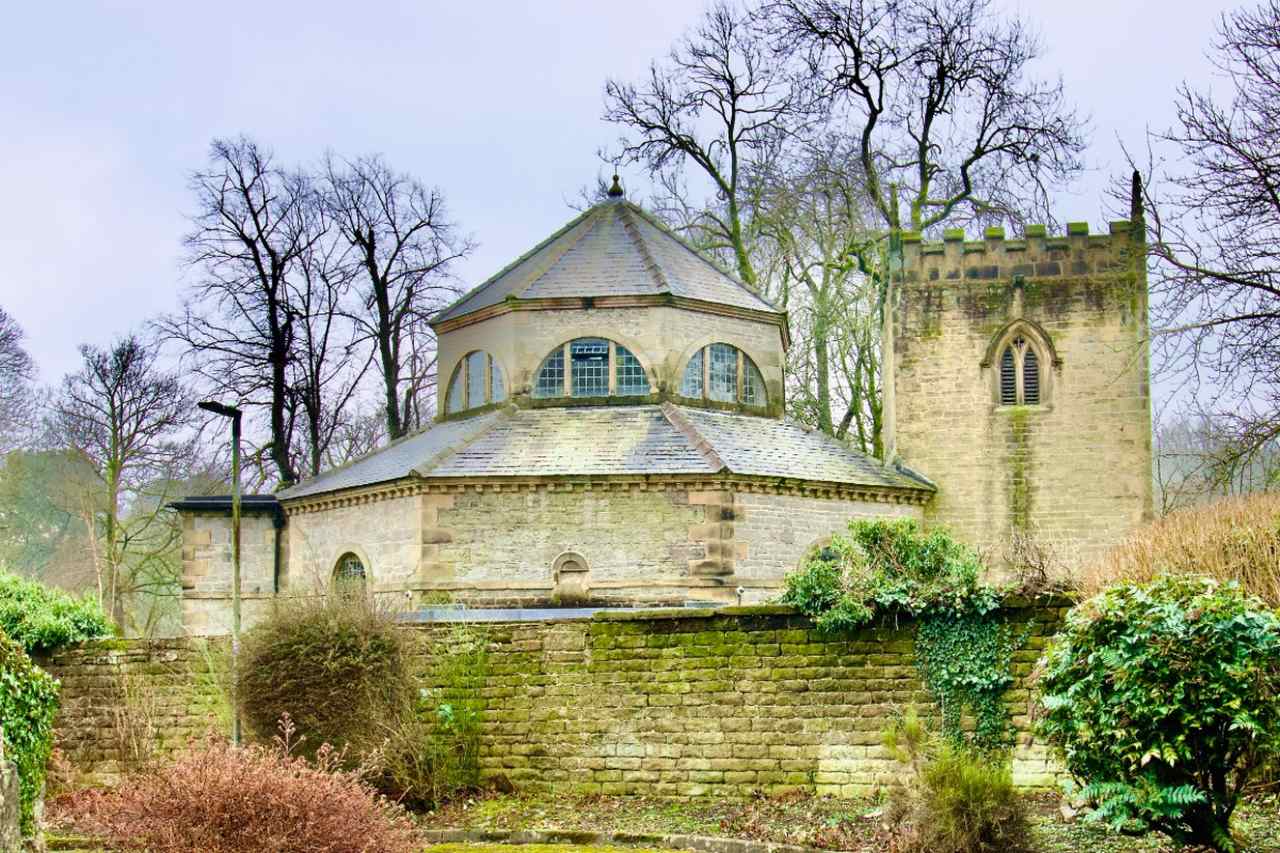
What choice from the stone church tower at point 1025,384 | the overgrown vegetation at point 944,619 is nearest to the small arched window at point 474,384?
the stone church tower at point 1025,384

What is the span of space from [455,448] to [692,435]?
4.02 metres

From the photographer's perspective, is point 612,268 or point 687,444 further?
point 612,268

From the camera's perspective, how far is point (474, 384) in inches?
1113

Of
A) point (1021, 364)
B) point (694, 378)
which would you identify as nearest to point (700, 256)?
point (694, 378)

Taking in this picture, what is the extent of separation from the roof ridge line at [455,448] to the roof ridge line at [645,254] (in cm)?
348

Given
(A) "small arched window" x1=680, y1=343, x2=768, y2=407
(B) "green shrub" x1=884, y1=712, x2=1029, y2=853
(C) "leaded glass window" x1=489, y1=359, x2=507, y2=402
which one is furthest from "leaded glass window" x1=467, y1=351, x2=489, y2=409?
(B) "green shrub" x1=884, y1=712, x2=1029, y2=853

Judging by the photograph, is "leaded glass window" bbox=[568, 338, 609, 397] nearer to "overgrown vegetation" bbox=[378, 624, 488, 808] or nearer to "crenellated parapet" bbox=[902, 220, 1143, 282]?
"crenellated parapet" bbox=[902, 220, 1143, 282]

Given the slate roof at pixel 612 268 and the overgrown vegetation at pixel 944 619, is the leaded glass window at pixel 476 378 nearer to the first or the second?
the slate roof at pixel 612 268

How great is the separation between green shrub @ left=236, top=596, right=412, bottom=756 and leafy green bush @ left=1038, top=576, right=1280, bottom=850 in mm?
6814

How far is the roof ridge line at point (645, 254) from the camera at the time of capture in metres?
27.1

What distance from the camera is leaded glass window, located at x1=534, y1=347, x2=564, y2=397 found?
27.2 meters

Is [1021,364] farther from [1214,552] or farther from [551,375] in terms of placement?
[1214,552]

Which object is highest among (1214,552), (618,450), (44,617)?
(618,450)

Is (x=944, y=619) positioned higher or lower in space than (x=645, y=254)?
lower
